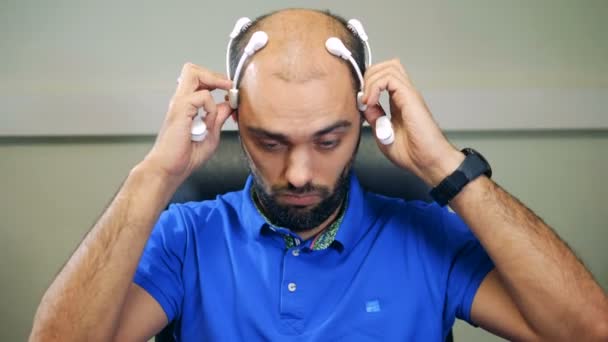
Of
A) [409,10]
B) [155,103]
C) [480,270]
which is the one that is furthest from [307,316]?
[409,10]

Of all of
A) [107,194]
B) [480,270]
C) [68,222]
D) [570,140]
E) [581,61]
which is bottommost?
[68,222]

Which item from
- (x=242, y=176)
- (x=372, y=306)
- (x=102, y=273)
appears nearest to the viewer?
(x=102, y=273)

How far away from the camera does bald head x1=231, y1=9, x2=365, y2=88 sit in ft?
2.93

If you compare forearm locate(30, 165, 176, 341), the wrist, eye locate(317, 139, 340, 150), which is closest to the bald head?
eye locate(317, 139, 340, 150)

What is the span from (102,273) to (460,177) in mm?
682

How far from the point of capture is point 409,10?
1.60m

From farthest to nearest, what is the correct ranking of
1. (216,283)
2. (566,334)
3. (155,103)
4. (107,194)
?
(107,194) < (155,103) < (216,283) < (566,334)

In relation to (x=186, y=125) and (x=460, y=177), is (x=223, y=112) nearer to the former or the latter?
(x=186, y=125)

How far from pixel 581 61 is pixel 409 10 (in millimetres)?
625

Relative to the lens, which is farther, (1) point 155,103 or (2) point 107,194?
(2) point 107,194

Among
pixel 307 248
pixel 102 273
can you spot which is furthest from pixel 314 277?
pixel 102 273

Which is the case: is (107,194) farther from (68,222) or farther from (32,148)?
(32,148)

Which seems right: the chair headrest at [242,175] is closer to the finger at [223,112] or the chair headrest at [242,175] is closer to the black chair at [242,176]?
the black chair at [242,176]

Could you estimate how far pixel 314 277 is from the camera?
964 mm
